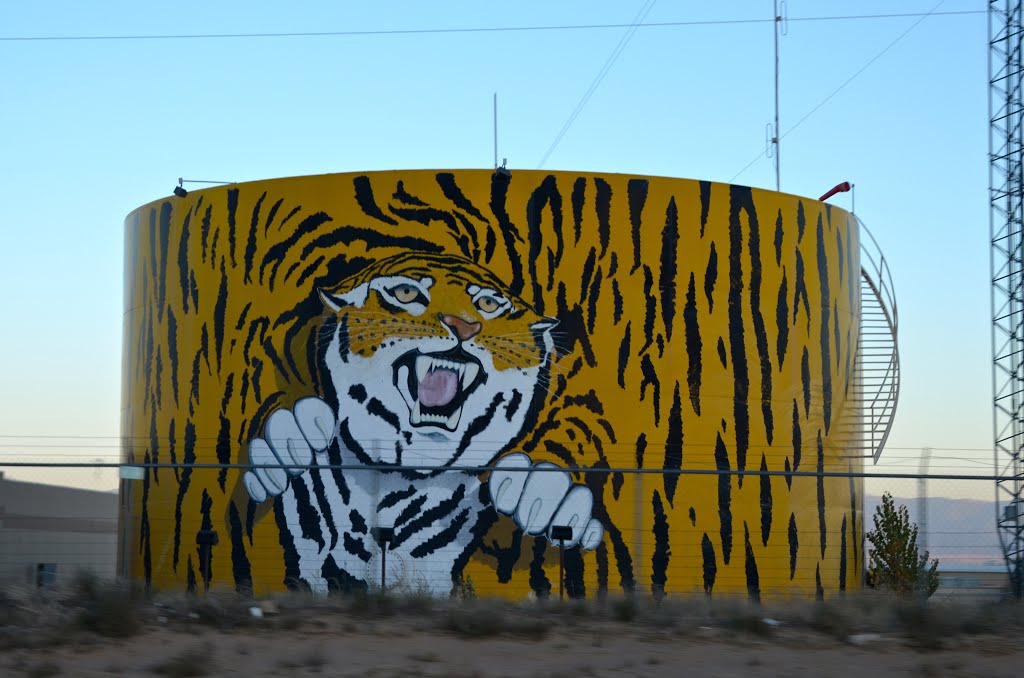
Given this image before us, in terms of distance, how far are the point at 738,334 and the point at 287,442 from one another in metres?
7.38

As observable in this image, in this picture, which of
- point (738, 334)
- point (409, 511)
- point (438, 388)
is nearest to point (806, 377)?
point (738, 334)

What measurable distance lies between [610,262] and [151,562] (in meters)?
8.93

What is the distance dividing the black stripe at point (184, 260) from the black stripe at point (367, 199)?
3.27 m

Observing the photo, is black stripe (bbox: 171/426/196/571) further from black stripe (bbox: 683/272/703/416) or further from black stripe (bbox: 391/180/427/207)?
black stripe (bbox: 683/272/703/416)

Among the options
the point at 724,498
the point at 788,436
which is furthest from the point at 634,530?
the point at 788,436

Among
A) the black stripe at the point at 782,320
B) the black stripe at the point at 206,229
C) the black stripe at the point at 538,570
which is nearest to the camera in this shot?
the black stripe at the point at 538,570

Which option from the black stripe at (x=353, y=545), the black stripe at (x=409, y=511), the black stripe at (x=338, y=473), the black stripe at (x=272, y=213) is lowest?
the black stripe at (x=353, y=545)

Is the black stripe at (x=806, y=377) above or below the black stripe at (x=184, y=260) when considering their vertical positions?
below

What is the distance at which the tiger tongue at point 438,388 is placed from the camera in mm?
21000

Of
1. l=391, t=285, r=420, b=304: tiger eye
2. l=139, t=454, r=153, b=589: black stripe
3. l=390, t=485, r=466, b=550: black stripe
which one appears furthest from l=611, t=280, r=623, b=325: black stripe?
l=139, t=454, r=153, b=589: black stripe

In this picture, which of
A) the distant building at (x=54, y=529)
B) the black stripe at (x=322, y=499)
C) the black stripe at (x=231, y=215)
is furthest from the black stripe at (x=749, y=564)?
the distant building at (x=54, y=529)

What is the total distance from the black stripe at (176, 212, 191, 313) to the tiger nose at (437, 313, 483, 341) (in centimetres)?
464

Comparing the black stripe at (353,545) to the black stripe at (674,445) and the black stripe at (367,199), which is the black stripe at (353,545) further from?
the black stripe at (367,199)

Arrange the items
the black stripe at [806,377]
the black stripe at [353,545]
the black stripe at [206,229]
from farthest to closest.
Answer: the black stripe at [806,377]
the black stripe at [206,229]
the black stripe at [353,545]
